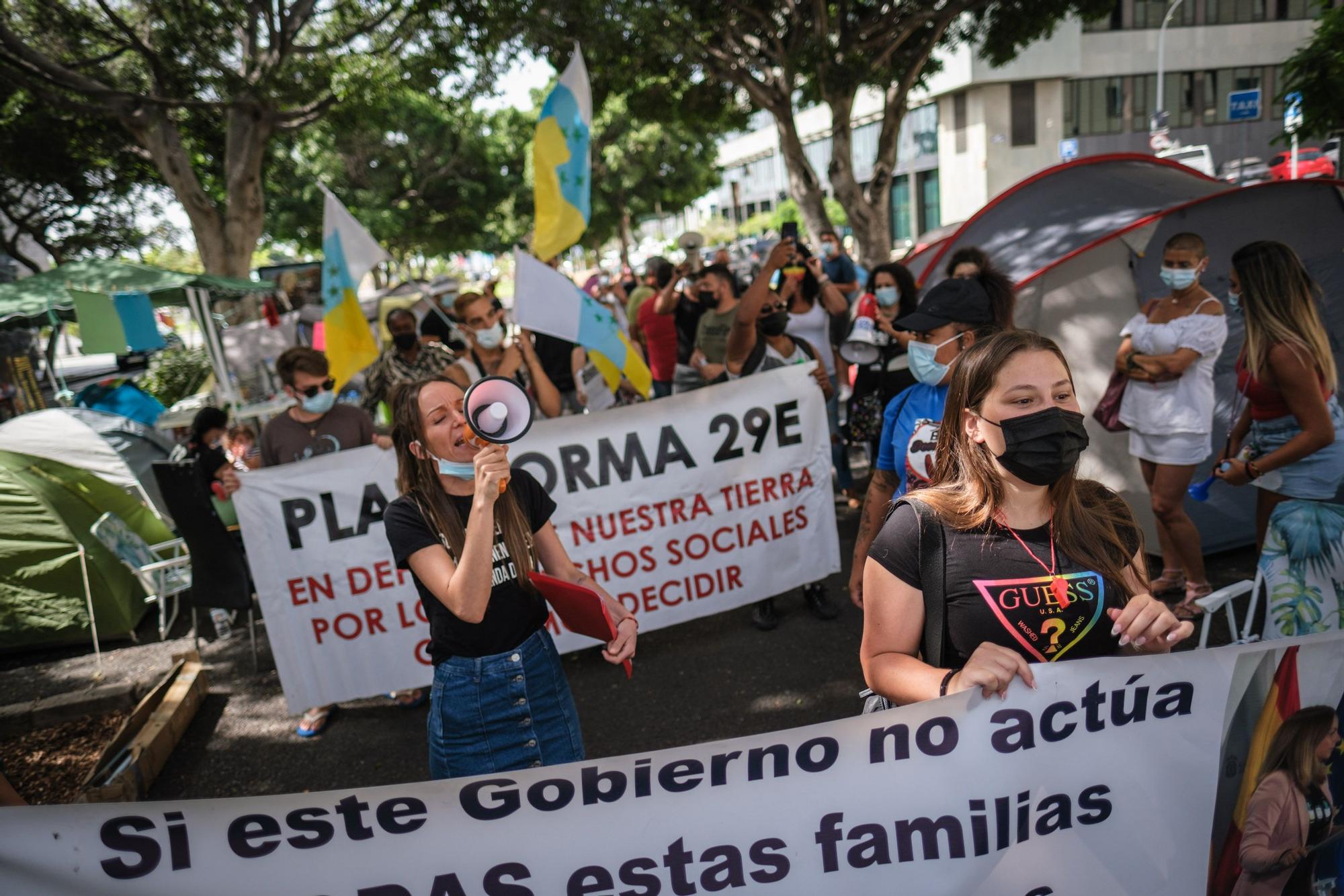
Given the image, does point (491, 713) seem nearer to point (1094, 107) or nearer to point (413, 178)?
point (413, 178)

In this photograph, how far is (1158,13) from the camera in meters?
36.4

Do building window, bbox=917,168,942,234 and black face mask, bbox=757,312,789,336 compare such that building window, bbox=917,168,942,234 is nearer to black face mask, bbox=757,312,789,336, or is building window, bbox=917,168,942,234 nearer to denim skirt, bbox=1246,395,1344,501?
black face mask, bbox=757,312,789,336

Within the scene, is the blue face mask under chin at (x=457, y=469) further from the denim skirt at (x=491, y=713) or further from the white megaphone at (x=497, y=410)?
the denim skirt at (x=491, y=713)

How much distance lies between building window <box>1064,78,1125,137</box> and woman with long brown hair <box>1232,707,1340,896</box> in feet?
134

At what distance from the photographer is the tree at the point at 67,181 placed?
672 inches

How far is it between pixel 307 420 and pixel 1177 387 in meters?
4.23

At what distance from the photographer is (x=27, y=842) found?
1.76 metres

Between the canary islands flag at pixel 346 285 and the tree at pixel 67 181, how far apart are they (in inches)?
444

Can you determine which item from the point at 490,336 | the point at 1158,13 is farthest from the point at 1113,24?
the point at 490,336

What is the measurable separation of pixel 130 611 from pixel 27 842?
4.52 meters

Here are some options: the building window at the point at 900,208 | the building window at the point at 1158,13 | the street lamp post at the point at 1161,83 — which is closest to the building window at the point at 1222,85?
the street lamp post at the point at 1161,83

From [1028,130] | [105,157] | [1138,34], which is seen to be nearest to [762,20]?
[105,157]

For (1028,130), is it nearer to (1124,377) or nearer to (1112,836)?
(1124,377)

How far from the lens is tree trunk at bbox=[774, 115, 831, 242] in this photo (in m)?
12.5
